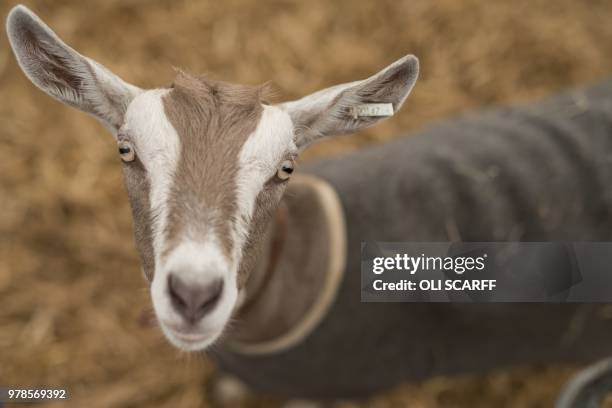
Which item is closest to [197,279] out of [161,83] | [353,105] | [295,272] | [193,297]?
[193,297]

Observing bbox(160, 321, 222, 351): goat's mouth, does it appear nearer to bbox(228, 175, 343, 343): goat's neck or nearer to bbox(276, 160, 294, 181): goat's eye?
bbox(276, 160, 294, 181): goat's eye

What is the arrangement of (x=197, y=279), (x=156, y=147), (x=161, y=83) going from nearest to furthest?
(x=197, y=279) < (x=156, y=147) < (x=161, y=83)

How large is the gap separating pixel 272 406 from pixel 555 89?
7.58ft

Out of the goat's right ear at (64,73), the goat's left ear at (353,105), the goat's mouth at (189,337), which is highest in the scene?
the goat's left ear at (353,105)

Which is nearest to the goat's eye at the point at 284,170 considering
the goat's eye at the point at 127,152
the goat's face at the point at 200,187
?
the goat's face at the point at 200,187

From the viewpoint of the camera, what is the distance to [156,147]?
99 cm

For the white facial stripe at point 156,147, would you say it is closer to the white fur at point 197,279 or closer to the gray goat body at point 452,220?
the white fur at point 197,279

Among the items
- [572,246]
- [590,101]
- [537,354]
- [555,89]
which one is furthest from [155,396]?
[555,89]

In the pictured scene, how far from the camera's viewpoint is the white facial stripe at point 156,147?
0.97 m

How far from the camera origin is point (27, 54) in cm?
96

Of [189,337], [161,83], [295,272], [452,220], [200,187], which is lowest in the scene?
[189,337]

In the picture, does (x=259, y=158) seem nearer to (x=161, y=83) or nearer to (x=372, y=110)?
(x=372, y=110)

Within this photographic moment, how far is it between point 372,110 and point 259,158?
0.25 metres

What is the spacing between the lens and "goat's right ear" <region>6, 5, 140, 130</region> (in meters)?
0.91
